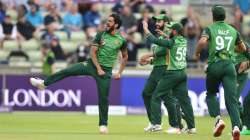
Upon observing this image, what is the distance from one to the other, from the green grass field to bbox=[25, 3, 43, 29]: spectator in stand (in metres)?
4.48

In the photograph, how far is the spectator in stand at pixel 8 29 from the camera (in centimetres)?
2941

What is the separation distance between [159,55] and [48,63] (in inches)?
359

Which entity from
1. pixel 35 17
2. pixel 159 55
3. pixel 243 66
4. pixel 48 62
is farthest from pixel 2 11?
pixel 243 66

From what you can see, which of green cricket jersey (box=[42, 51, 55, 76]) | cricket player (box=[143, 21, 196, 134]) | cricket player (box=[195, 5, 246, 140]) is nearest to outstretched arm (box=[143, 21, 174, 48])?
cricket player (box=[143, 21, 196, 134])

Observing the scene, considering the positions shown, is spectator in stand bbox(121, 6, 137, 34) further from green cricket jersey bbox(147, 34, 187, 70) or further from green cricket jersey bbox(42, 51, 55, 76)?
green cricket jersey bbox(147, 34, 187, 70)

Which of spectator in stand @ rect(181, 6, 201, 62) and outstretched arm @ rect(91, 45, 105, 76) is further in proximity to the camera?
spectator in stand @ rect(181, 6, 201, 62)

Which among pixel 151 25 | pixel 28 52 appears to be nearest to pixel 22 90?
pixel 28 52

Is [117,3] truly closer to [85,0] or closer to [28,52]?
[85,0]

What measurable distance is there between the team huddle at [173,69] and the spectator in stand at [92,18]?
35.3 feet

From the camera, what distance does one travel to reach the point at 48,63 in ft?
91.1

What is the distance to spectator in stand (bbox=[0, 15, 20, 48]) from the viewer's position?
29.4 meters

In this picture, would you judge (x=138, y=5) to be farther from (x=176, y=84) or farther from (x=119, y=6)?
(x=176, y=84)

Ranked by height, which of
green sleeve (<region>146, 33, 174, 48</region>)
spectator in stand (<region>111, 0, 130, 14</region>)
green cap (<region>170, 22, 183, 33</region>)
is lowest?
spectator in stand (<region>111, 0, 130, 14</region>)

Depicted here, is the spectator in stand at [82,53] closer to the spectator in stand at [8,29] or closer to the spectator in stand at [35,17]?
the spectator in stand at [35,17]
